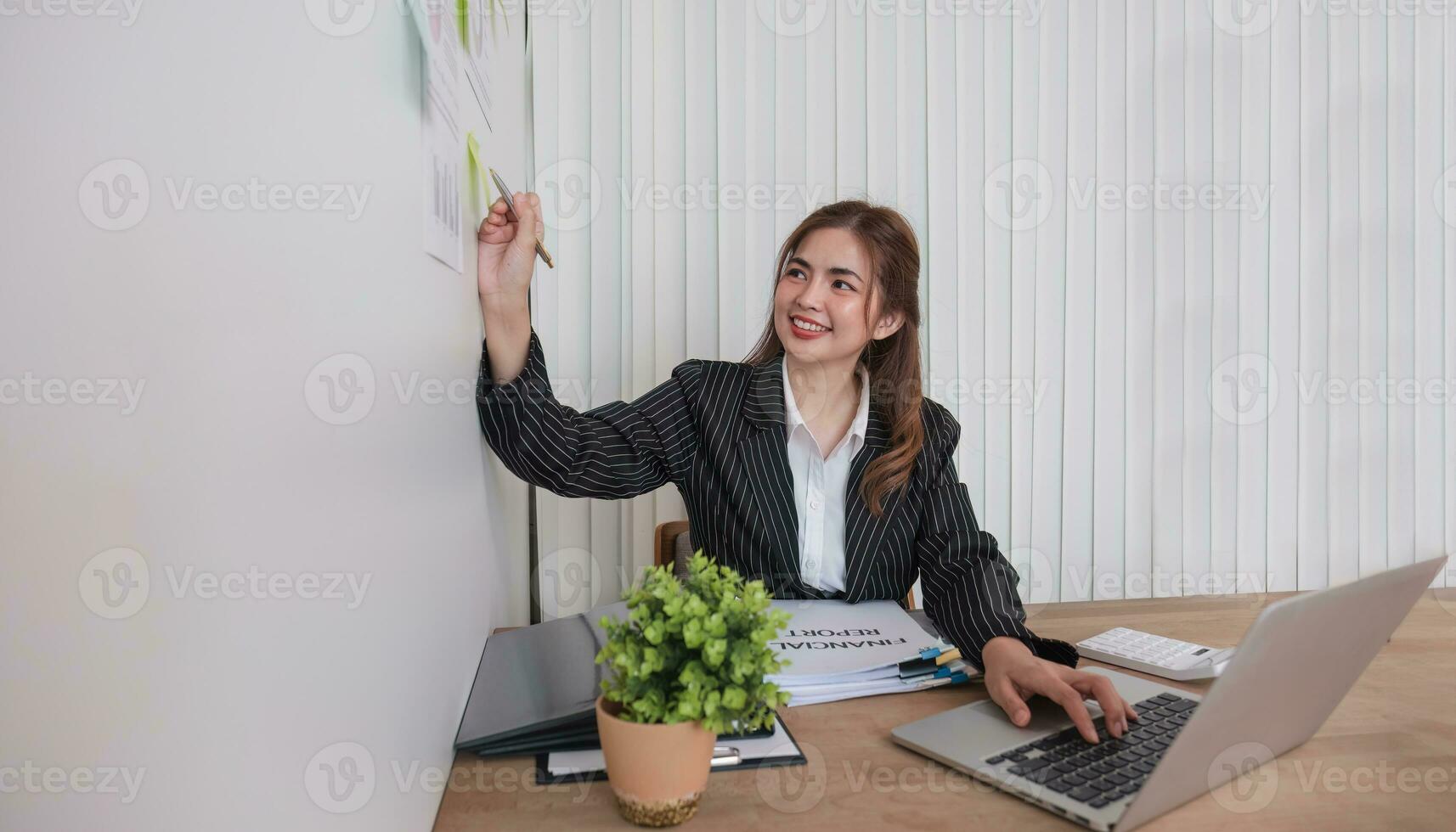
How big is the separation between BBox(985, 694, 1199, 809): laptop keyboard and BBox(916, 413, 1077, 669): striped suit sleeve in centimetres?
17

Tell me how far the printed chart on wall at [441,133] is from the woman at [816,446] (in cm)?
23

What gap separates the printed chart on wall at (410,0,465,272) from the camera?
2.31ft

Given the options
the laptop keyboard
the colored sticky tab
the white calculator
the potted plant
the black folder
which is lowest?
the white calculator

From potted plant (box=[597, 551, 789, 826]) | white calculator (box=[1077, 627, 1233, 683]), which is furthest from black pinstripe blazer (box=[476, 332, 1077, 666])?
potted plant (box=[597, 551, 789, 826])

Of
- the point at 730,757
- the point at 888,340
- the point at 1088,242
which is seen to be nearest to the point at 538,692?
the point at 730,757

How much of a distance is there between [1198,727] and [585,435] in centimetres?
88

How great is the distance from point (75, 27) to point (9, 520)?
0.52 ft

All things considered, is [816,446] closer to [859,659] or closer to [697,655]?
[859,659]

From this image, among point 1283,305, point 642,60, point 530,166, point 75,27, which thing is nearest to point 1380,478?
point 1283,305

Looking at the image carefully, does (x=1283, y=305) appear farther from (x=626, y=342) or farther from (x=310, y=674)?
(x=310, y=674)

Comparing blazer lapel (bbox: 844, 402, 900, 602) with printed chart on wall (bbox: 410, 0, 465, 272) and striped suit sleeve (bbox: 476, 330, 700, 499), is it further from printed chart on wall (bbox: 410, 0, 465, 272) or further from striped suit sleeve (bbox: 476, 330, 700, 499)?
printed chart on wall (bbox: 410, 0, 465, 272)

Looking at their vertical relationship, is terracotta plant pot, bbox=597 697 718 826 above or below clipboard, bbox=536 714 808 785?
above

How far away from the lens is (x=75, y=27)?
27cm

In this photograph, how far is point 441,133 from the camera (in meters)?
0.79
